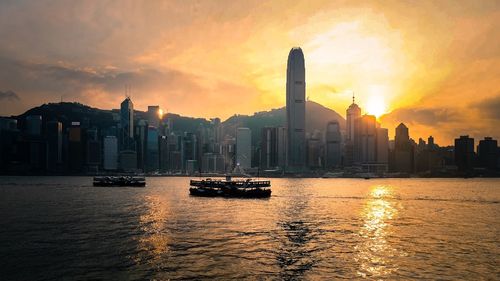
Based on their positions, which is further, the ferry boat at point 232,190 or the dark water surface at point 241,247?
the ferry boat at point 232,190

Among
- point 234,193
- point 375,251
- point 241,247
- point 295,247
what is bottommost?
point 234,193

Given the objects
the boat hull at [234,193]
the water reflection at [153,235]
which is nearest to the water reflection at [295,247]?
the water reflection at [153,235]

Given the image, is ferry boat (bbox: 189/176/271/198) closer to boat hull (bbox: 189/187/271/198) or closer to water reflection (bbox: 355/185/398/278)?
boat hull (bbox: 189/187/271/198)

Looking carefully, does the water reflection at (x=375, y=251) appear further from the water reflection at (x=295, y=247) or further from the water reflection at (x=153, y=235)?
the water reflection at (x=153, y=235)

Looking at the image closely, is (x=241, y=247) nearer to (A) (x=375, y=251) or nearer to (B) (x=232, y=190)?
(A) (x=375, y=251)

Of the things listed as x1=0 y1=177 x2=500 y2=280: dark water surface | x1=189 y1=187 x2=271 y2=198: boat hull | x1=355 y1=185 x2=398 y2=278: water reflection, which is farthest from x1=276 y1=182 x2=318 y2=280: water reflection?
x1=189 y1=187 x2=271 y2=198: boat hull

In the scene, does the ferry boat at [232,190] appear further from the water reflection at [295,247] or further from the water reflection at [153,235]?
the water reflection at [295,247]

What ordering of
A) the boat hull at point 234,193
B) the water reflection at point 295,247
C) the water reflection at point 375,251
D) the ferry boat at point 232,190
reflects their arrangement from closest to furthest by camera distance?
1. the water reflection at point 295,247
2. the water reflection at point 375,251
3. the boat hull at point 234,193
4. the ferry boat at point 232,190

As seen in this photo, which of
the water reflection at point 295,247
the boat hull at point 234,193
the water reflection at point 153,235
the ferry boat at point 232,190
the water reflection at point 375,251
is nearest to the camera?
the water reflection at point 295,247

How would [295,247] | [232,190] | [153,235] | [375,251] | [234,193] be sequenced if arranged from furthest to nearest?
[232,190] < [234,193] < [153,235] < [295,247] < [375,251]

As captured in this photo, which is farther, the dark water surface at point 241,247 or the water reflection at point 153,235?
the water reflection at point 153,235

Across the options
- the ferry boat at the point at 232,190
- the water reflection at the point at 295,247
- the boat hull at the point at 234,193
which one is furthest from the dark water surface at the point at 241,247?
the ferry boat at the point at 232,190

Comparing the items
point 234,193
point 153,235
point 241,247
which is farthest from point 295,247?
point 234,193

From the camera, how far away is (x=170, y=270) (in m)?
42.9
